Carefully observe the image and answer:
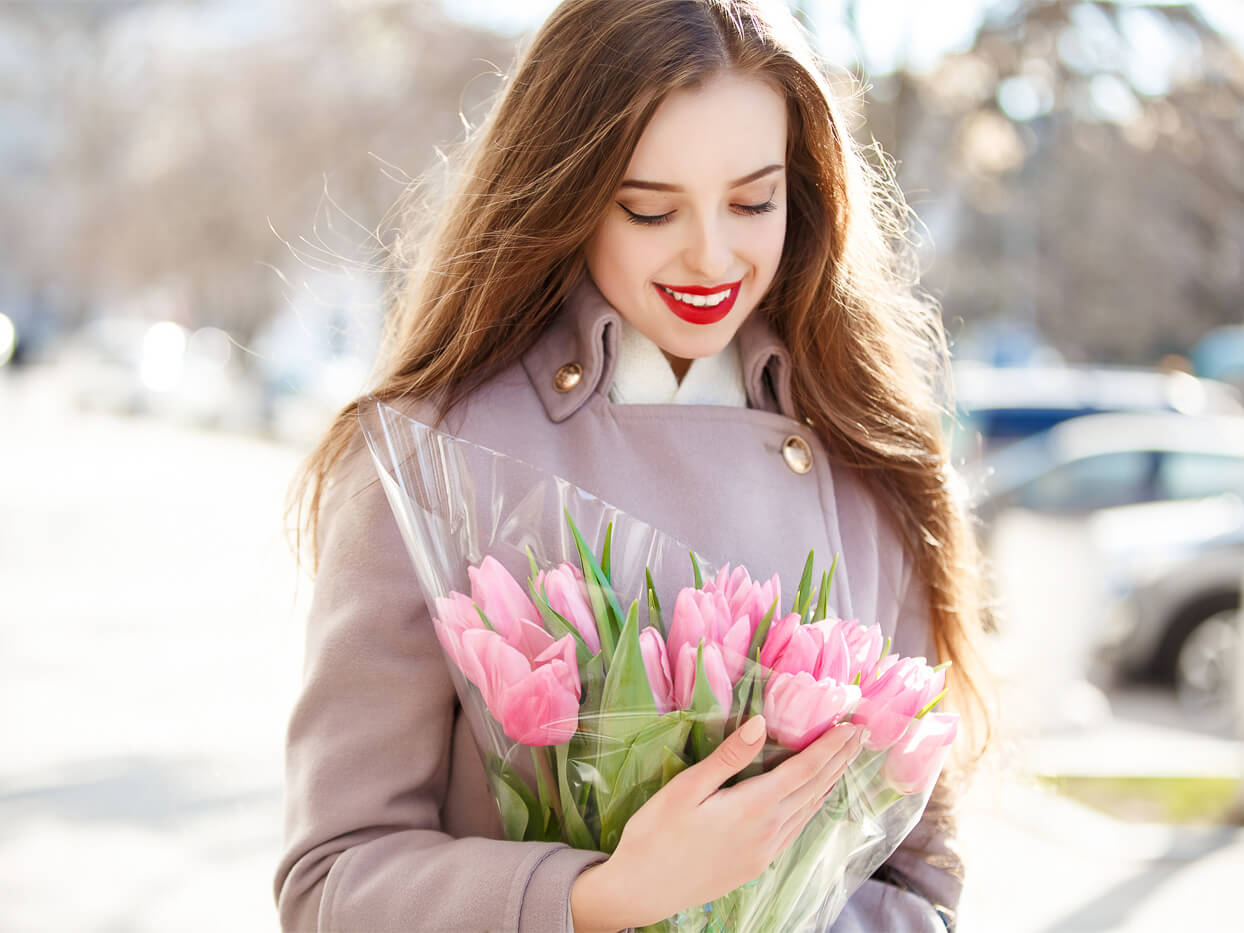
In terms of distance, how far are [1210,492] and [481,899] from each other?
275 inches

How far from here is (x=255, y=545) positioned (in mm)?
11750

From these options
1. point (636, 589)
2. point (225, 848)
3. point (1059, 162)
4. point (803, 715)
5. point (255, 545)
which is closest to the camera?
point (803, 715)

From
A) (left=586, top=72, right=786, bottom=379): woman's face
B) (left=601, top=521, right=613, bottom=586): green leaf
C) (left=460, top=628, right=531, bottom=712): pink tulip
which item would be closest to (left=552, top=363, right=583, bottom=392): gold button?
(left=586, top=72, right=786, bottom=379): woman's face

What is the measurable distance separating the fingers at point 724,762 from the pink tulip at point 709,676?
0.03 metres

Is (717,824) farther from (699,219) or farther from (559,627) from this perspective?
(699,219)

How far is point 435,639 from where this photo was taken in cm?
172

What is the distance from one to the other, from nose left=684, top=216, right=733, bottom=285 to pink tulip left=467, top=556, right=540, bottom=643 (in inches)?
22.7

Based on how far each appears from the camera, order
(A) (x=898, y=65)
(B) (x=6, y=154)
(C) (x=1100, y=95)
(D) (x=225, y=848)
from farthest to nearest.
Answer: (B) (x=6, y=154), (C) (x=1100, y=95), (A) (x=898, y=65), (D) (x=225, y=848)

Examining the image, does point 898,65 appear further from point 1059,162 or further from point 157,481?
point 1059,162

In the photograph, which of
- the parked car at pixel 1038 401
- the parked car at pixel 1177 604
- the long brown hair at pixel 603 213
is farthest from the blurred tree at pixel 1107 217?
the long brown hair at pixel 603 213

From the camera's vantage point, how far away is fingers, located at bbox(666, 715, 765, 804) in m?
1.34

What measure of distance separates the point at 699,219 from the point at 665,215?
0.06 meters

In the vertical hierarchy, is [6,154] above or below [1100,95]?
above

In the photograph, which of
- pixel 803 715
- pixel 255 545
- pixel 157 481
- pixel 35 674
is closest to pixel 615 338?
pixel 803 715
